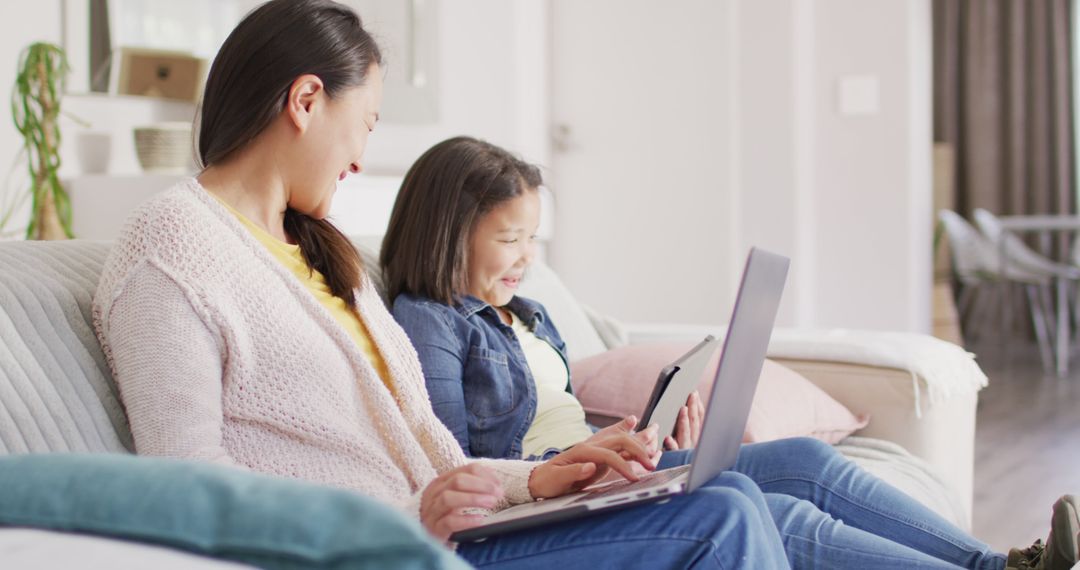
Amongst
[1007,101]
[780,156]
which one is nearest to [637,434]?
[780,156]

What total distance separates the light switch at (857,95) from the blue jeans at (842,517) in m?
2.62

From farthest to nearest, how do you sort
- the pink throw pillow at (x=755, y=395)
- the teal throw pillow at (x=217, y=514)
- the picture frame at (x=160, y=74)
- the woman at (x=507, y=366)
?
the picture frame at (x=160, y=74), the pink throw pillow at (x=755, y=395), the woman at (x=507, y=366), the teal throw pillow at (x=217, y=514)

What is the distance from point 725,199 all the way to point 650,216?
31 cm

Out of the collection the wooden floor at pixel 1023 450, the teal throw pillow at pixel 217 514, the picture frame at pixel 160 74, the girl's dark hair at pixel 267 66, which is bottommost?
the wooden floor at pixel 1023 450

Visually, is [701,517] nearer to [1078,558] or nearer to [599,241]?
[1078,558]

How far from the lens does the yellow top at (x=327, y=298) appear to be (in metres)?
1.23

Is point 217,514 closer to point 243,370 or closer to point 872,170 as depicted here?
point 243,370

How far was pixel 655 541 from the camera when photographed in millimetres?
963

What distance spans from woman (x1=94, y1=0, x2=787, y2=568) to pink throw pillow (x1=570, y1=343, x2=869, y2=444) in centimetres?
63

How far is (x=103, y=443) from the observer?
1074 mm

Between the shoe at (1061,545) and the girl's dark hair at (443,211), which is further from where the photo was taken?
the girl's dark hair at (443,211)

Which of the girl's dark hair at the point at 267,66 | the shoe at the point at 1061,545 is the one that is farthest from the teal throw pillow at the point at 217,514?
the shoe at the point at 1061,545

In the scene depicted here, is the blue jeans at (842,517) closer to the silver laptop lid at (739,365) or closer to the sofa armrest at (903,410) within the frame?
the silver laptop lid at (739,365)

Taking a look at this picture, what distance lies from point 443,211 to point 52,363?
640 millimetres
